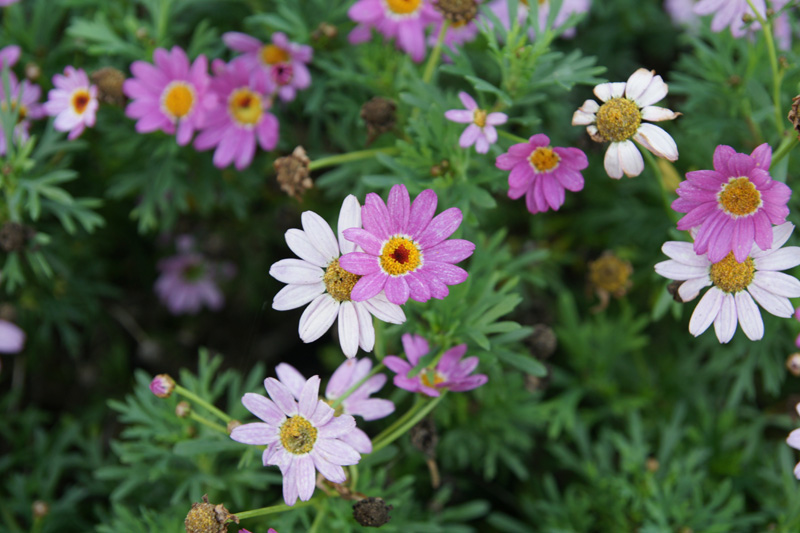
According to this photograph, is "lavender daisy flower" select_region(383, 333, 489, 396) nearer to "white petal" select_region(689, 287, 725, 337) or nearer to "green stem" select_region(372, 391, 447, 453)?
"green stem" select_region(372, 391, 447, 453)

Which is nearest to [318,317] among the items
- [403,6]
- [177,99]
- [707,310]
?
[707,310]

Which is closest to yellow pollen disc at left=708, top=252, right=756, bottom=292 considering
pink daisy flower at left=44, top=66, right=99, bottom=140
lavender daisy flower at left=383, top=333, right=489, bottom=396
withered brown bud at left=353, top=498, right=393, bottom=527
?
lavender daisy flower at left=383, top=333, right=489, bottom=396

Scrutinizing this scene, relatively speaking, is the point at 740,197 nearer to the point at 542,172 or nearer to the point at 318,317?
the point at 542,172

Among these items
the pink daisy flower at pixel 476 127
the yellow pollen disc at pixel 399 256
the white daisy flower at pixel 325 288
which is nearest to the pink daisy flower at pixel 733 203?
the pink daisy flower at pixel 476 127

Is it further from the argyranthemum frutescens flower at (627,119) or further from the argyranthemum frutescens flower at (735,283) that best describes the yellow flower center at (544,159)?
the argyranthemum frutescens flower at (735,283)

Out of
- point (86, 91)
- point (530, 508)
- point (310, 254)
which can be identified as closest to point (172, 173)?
point (86, 91)

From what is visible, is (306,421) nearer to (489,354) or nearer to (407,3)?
(489,354)
